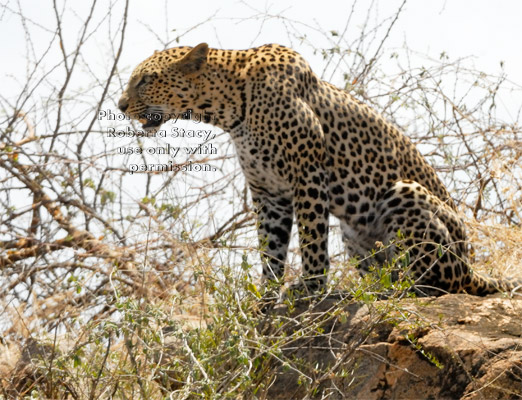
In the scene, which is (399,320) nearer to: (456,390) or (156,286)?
(456,390)

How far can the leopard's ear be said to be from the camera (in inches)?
286

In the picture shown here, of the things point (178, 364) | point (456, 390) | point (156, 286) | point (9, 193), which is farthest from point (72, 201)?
point (456, 390)

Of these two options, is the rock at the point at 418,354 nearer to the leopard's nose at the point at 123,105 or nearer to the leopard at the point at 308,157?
the leopard at the point at 308,157

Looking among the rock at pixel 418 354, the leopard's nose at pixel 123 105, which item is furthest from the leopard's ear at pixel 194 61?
the rock at pixel 418 354

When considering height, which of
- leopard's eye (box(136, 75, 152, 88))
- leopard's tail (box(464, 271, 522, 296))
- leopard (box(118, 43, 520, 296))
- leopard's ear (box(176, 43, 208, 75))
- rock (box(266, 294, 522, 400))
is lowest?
rock (box(266, 294, 522, 400))

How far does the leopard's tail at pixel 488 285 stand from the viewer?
23.7 ft

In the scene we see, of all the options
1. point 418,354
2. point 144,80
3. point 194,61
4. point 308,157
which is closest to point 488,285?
point 418,354

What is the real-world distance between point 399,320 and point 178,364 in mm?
1598

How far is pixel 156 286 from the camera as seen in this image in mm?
8609

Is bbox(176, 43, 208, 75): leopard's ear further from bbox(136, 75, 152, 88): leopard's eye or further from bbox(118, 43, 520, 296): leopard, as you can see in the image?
bbox(136, 75, 152, 88): leopard's eye

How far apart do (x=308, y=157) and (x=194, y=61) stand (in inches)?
49.5

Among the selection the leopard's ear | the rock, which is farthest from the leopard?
the rock

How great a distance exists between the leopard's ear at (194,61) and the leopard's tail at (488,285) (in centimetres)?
284

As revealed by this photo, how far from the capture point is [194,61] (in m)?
7.29
